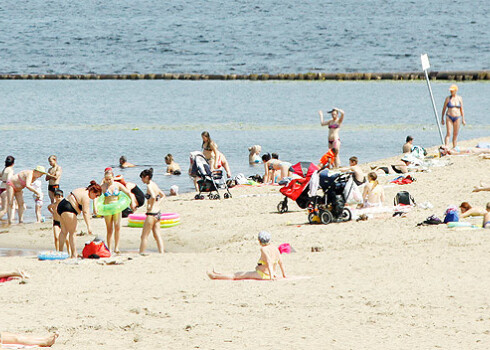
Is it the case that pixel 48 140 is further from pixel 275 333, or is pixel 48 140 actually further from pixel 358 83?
pixel 358 83

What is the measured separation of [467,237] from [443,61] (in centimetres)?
7399

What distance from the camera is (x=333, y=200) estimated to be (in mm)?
13914

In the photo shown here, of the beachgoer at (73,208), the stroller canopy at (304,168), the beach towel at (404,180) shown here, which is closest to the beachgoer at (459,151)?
the beach towel at (404,180)

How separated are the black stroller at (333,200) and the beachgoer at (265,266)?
10.6 ft

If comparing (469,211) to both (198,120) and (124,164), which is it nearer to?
(124,164)

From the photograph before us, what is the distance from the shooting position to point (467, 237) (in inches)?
478

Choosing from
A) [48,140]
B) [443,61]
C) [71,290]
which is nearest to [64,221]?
[71,290]

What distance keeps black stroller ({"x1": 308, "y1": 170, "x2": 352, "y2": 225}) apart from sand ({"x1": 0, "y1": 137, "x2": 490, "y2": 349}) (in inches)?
11.8

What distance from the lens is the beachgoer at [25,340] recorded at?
24.8 ft

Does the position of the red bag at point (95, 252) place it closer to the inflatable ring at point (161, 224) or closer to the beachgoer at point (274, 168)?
the inflatable ring at point (161, 224)

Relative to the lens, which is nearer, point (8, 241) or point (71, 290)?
point (71, 290)

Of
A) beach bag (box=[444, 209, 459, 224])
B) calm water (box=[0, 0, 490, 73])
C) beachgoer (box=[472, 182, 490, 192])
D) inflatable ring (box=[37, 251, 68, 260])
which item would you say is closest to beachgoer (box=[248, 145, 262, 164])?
beachgoer (box=[472, 182, 490, 192])

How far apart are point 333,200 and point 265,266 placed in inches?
137

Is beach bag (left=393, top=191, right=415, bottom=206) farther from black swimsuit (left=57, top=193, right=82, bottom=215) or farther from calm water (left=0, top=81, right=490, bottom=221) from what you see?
calm water (left=0, top=81, right=490, bottom=221)
